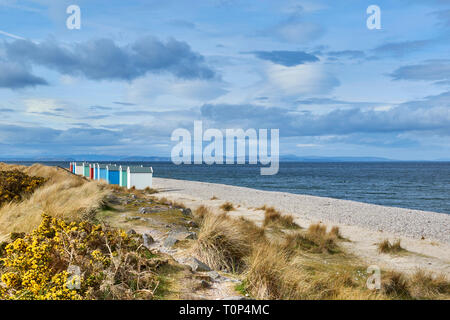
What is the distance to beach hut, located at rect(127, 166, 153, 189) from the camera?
99.5 ft

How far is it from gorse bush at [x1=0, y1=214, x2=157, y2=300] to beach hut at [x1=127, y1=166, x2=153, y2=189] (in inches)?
961

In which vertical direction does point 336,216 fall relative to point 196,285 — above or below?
below

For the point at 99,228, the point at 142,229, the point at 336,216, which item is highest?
the point at 99,228

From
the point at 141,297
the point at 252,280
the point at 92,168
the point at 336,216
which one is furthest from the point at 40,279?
the point at 92,168

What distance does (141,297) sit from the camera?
476 centimetres

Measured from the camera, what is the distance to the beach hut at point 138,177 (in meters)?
30.3

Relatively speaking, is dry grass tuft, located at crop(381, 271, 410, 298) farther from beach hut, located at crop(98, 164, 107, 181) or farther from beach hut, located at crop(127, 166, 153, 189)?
beach hut, located at crop(98, 164, 107, 181)

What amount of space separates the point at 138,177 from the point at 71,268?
26194 millimetres

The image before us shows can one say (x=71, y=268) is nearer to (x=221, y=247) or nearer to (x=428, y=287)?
(x=221, y=247)

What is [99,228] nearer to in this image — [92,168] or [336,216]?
[336,216]

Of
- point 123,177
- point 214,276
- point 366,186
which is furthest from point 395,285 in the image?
point 366,186

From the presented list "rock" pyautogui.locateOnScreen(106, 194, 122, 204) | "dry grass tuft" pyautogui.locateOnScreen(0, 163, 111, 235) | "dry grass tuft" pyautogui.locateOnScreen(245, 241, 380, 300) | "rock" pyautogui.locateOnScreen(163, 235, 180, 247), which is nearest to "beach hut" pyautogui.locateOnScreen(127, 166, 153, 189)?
"rock" pyautogui.locateOnScreen(106, 194, 122, 204)

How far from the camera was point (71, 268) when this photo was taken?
5.00 meters
